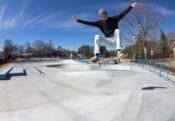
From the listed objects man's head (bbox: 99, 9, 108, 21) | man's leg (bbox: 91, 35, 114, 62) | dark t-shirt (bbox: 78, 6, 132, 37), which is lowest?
man's leg (bbox: 91, 35, 114, 62)

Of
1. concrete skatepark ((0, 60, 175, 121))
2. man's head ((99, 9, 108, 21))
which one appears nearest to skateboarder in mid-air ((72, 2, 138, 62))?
man's head ((99, 9, 108, 21))

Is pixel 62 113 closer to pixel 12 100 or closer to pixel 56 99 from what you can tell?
pixel 56 99

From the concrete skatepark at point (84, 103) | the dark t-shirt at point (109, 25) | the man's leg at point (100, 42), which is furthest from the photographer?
the man's leg at point (100, 42)

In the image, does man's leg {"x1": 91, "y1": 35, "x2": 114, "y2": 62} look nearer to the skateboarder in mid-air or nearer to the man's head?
the skateboarder in mid-air

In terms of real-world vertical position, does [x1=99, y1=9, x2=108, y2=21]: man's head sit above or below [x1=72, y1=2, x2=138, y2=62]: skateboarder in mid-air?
above

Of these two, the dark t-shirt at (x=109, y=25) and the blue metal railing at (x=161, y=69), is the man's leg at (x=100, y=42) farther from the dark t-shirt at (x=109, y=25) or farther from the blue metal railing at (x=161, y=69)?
the blue metal railing at (x=161, y=69)

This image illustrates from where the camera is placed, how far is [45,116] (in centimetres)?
444

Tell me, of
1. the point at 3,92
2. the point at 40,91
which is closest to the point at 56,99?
the point at 40,91

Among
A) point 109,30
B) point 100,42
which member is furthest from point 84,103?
point 109,30

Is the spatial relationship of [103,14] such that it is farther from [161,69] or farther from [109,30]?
[161,69]

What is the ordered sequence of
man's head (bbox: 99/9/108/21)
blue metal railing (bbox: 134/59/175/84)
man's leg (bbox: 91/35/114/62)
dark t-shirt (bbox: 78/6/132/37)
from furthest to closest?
blue metal railing (bbox: 134/59/175/84), man's leg (bbox: 91/35/114/62), dark t-shirt (bbox: 78/6/132/37), man's head (bbox: 99/9/108/21)

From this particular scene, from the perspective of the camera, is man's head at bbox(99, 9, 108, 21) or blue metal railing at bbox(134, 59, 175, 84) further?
blue metal railing at bbox(134, 59, 175, 84)

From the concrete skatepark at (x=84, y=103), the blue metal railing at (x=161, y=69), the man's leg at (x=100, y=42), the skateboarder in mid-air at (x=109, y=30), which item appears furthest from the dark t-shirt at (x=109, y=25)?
the blue metal railing at (x=161, y=69)

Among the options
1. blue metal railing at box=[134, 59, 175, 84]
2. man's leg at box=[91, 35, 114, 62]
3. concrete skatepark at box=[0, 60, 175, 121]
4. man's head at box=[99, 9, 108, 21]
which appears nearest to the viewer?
concrete skatepark at box=[0, 60, 175, 121]
